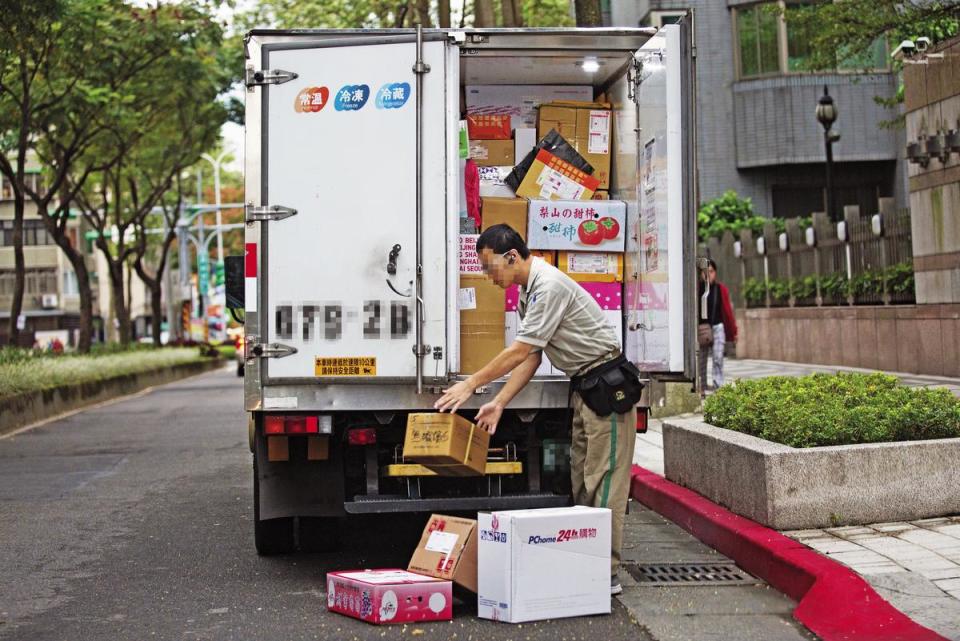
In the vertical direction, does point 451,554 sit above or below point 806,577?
above

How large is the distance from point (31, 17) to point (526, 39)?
14.3 metres

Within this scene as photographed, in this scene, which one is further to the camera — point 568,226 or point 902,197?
point 902,197

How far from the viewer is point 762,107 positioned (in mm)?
33219

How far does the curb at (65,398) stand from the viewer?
67.6 ft

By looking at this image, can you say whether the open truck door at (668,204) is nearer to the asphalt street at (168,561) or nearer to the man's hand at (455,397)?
the man's hand at (455,397)

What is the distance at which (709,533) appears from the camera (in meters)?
8.65

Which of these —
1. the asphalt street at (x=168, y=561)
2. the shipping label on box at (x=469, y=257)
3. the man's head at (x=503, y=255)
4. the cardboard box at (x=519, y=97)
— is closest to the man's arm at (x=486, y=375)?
the man's head at (x=503, y=255)

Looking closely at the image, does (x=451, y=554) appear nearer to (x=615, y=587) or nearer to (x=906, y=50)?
(x=615, y=587)

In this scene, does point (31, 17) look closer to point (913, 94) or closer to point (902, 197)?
point (913, 94)

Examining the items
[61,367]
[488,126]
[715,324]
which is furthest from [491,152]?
[61,367]

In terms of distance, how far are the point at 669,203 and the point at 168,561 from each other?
3.86m

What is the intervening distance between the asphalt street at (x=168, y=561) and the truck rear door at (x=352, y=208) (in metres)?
1.32

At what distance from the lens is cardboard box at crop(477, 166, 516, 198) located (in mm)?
9109

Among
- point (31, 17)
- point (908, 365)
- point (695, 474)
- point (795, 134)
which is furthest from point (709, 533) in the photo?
point (795, 134)
